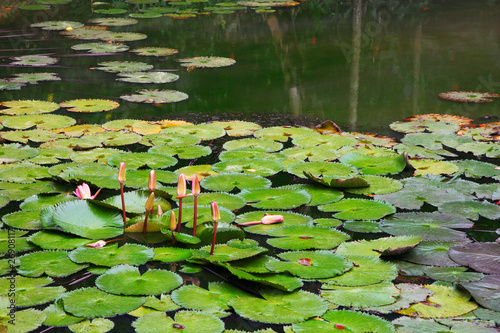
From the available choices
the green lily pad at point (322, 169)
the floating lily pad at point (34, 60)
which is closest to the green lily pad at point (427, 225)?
the green lily pad at point (322, 169)

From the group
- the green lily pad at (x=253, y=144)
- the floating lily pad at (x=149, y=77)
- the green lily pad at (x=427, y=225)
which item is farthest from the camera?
the floating lily pad at (x=149, y=77)

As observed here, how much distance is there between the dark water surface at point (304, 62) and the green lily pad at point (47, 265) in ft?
6.32

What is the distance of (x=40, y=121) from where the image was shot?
3707 mm

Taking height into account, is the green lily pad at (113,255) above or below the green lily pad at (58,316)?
above

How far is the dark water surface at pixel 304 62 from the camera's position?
414cm

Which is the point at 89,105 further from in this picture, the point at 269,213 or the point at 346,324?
the point at 346,324

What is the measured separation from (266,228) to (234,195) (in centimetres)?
35

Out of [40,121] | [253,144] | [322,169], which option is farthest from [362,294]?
[40,121]

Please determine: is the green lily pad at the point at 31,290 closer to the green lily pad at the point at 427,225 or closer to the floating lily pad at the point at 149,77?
the green lily pad at the point at 427,225

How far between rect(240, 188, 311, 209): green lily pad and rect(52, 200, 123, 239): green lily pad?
0.60m

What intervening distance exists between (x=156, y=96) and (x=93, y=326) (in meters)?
2.85

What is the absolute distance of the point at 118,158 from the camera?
306cm

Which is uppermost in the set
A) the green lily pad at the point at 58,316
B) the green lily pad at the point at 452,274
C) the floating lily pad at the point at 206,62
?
the floating lily pad at the point at 206,62

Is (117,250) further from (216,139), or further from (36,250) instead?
(216,139)
